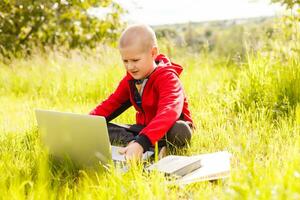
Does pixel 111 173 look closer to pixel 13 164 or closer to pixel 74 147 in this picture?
pixel 74 147

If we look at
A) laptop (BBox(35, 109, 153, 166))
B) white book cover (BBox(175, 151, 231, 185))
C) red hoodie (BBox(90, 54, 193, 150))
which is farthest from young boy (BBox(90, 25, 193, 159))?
white book cover (BBox(175, 151, 231, 185))

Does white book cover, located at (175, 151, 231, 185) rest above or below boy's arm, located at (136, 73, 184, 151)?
below

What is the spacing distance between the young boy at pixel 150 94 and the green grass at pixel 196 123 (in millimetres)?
197

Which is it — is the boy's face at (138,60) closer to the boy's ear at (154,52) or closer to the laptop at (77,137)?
the boy's ear at (154,52)

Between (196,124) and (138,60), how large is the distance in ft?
2.85

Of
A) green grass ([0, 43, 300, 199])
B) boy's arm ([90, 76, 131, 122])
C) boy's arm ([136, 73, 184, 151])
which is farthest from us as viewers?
boy's arm ([90, 76, 131, 122])

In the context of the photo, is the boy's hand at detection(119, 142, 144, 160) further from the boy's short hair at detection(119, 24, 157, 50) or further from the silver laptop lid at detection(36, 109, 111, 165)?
the boy's short hair at detection(119, 24, 157, 50)

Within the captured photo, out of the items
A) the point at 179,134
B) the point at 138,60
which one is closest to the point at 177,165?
the point at 179,134

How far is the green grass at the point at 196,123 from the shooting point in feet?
7.45

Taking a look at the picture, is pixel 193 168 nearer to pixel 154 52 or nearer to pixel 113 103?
pixel 154 52

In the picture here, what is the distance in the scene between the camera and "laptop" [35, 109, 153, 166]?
2.70 m

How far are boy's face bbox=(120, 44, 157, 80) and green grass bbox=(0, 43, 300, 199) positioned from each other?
0.57 metres

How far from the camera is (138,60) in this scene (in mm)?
3365

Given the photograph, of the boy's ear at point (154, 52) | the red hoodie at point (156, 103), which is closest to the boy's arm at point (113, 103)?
the red hoodie at point (156, 103)
